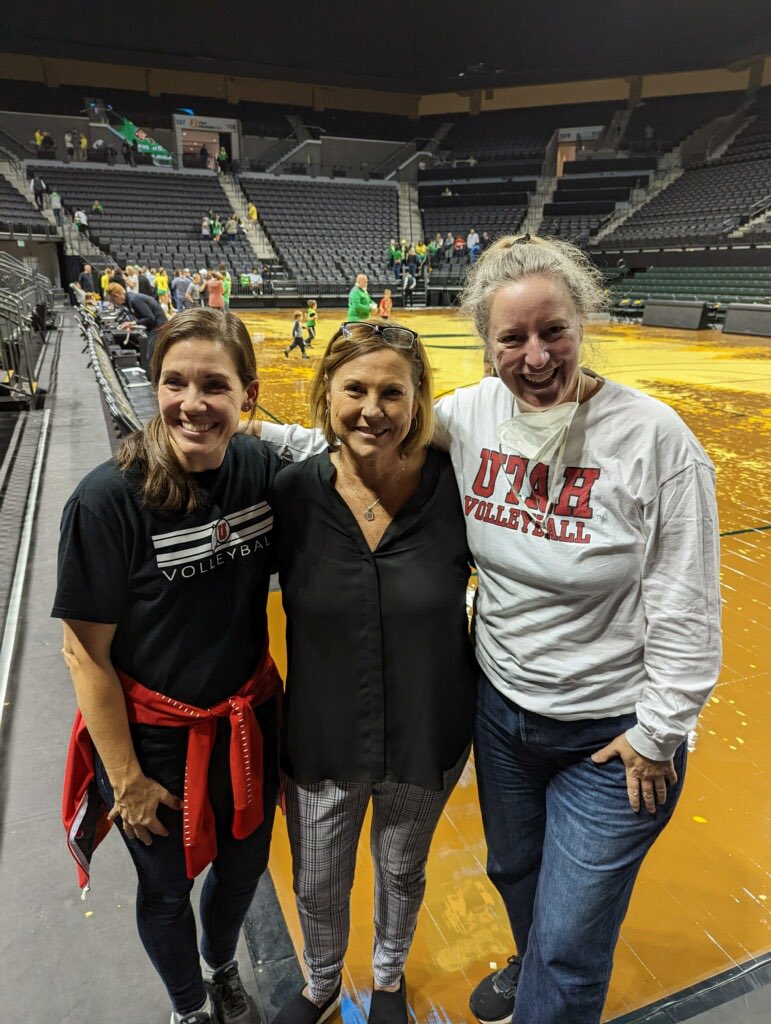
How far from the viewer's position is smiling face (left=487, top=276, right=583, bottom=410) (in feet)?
3.52

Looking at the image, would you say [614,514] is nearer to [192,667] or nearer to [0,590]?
[192,667]

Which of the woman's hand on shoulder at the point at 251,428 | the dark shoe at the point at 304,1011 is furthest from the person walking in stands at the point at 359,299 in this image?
the dark shoe at the point at 304,1011

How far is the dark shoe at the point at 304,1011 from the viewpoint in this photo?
54.5 inches

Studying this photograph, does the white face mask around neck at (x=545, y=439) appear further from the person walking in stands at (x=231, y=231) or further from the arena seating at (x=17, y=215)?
the person walking in stands at (x=231, y=231)

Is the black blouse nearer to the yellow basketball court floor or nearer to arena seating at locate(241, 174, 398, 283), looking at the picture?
the yellow basketball court floor

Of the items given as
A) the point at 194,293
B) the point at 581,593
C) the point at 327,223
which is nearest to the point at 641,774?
the point at 581,593

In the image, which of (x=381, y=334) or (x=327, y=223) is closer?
(x=381, y=334)

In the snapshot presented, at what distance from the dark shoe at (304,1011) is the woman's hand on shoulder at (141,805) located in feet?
1.80

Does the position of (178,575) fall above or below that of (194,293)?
below

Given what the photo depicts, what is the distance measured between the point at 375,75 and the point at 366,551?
3718 cm

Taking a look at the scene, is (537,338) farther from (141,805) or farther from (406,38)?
(406,38)

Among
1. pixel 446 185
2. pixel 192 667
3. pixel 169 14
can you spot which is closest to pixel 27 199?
pixel 169 14

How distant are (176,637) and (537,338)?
31.6 inches

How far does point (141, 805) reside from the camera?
116 centimetres
